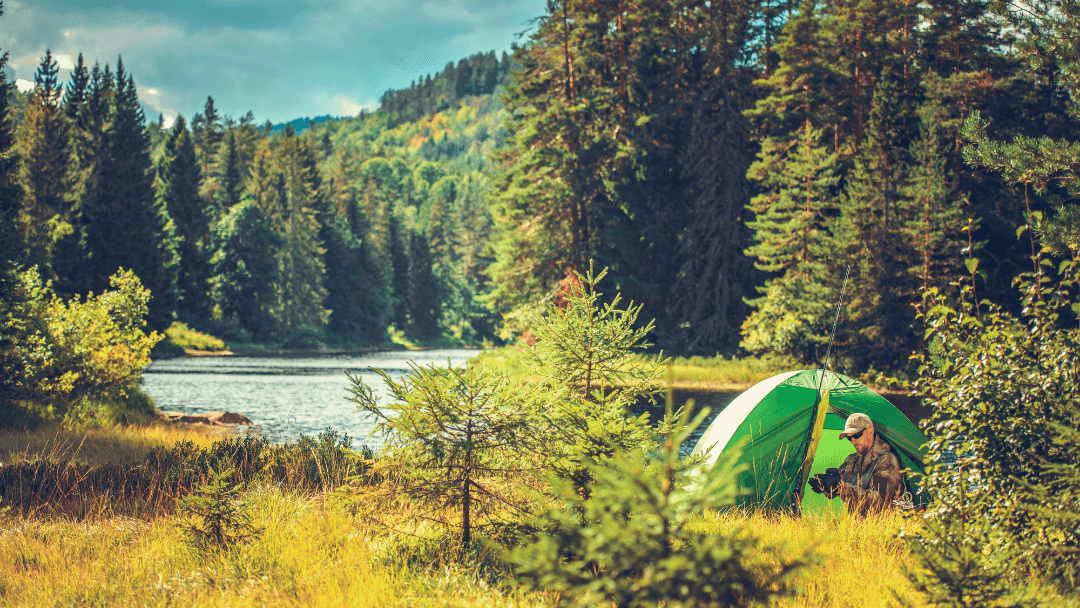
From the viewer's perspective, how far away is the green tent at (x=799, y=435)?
8.27 meters

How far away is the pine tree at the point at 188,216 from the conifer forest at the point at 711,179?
0.60ft

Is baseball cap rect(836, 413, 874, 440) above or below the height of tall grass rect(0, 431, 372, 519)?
above

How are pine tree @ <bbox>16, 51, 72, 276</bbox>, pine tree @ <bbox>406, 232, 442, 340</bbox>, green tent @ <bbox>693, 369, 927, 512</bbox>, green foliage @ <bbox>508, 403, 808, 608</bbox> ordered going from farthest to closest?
pine tree @ <bbox>406, 232, 442, 340</bbox>, pine tree @ <bbox>16, 51, 72, 276</bbox>, green tent @ <bbox>693, 369, 927, 512</bbox>, green foliage @ <bbox>508, 403, 808, 608</bbox>

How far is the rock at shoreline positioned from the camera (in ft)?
59.4

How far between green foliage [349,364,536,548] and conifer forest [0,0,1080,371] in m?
12.3

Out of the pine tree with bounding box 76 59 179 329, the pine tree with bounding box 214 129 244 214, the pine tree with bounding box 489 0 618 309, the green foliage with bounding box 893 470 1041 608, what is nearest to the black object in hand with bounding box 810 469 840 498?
the green foliage with bounding box 893 470 1041 608

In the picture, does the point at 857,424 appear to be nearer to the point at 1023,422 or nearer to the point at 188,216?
the point at 1023,422

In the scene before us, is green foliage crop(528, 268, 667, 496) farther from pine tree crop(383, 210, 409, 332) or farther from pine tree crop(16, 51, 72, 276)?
pine tree crop(383, 210, 409, 332)

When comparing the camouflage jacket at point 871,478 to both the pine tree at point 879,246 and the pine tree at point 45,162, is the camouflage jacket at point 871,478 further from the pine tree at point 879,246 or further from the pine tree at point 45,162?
the pine tree at point 45,162

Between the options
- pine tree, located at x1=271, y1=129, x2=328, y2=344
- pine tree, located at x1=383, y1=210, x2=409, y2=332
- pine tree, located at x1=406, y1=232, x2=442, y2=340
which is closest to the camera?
pine tree, located at x1=271, y1=129, x2=328, y2=344

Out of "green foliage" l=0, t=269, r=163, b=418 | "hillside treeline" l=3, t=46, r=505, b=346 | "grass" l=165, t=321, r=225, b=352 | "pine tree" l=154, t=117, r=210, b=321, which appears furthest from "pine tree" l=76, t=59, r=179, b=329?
"green foliage" l=0, t=269, r=163, b=418

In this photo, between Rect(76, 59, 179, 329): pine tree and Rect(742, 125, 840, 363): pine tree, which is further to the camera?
Rect(76, 59, 179, 329): pine tree

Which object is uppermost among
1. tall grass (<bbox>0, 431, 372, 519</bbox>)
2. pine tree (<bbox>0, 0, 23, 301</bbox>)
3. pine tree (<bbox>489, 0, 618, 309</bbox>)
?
pine tree (<bbox>489, 0, 618, 309</bbox>)

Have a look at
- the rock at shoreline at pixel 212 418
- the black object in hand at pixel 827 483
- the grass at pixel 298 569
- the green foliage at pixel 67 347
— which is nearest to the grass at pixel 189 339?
the rock at shoreline at pixel 212 418
